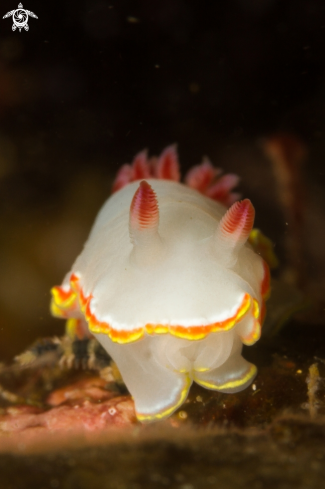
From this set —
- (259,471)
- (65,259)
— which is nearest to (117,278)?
(259,471)

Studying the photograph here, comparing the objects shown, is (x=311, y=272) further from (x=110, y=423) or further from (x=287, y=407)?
(x=110, y=423)

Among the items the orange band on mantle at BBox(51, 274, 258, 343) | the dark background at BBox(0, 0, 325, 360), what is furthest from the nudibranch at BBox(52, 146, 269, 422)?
the dark background at BBox(0, 0, 325, 360)

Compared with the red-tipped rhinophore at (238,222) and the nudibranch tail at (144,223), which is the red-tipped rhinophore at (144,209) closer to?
the nudibranch tail at (144,223)

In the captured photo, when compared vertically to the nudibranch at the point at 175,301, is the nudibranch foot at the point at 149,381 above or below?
below

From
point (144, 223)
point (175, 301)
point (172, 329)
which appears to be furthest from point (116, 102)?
point (172, 329)

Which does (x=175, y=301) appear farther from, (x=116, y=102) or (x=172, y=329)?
(x=116, y=102)

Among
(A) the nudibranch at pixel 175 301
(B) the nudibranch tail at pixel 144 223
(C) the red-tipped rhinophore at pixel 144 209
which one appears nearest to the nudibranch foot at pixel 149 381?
(A) the nudibranch at pixel 175 301

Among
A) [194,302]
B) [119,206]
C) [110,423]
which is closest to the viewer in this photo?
[194,302]
